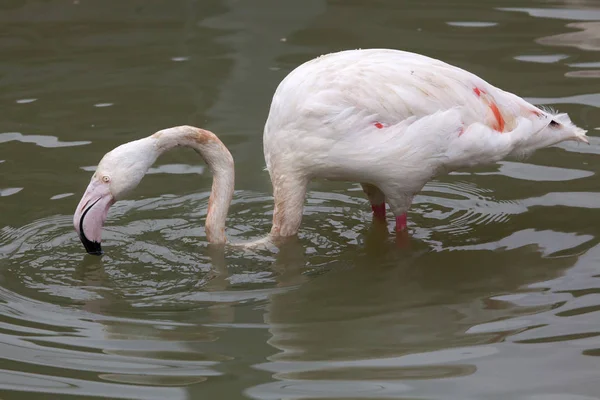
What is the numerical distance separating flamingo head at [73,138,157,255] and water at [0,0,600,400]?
0.27 m

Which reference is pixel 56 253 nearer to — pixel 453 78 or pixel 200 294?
pixel 200 294

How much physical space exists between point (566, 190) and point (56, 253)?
3.20m

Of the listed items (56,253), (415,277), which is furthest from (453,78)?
(56,253)

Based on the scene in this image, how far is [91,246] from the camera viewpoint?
5.79m

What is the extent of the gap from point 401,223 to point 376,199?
1.15 feet

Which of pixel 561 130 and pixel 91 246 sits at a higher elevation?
pixel 561 130

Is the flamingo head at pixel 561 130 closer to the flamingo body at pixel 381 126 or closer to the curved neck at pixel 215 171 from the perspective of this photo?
the flamingo body at pixel 381 126

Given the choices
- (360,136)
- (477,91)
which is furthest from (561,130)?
(360,136)

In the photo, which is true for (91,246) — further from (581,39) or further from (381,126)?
(581,39)

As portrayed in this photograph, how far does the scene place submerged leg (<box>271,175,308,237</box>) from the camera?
236 inches

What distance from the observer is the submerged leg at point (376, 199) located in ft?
21.3

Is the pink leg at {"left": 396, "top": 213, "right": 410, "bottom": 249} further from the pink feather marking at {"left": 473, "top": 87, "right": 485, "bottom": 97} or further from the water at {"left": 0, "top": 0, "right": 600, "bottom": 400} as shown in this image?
the pink feather marking at {"left": 473, "top": 87, "right": 485, "bottom": 97}

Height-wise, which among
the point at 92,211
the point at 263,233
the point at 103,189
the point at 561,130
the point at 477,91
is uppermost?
the point at 477,91

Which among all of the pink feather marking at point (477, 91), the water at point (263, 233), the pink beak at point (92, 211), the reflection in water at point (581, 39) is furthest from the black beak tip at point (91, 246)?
the reflection in water at point (581, 39)
